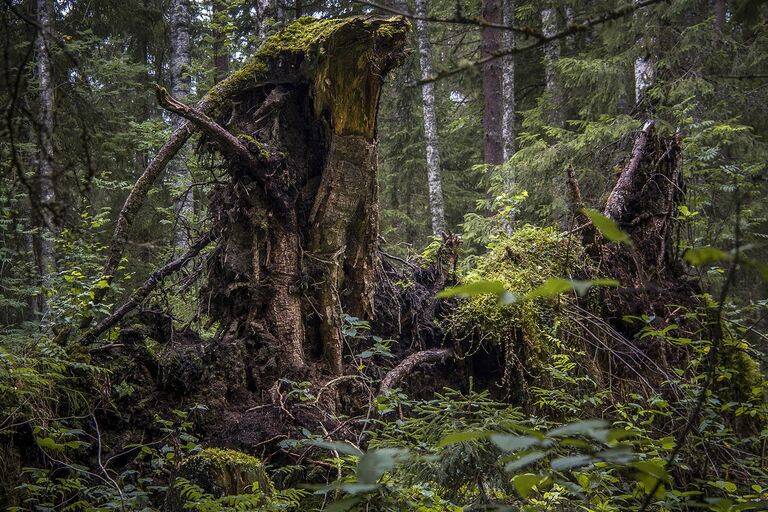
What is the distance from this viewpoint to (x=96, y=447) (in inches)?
144

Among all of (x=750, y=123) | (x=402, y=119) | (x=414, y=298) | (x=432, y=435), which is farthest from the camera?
(x=402, y=119)

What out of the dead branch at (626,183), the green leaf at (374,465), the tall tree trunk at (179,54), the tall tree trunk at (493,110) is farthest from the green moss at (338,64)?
the tall tree trunk at (493,110)

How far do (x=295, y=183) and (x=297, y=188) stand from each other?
58 millimetres

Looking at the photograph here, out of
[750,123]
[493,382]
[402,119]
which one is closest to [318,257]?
[493,382]

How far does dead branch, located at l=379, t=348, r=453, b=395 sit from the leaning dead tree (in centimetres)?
→ 51

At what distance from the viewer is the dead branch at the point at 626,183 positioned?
18.8 feet

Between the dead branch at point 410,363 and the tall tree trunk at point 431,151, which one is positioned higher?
the tall tree trunk at point 431,151

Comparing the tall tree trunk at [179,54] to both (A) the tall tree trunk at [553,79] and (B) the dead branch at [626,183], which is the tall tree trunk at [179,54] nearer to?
(A) the tall tree trunk at [553,79]

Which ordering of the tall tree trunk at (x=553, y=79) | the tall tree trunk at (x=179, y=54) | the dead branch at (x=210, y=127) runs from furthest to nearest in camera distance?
the tall tree trunk at (x=553, y=79)
the tall tree trunk at (x=179, y=54)
the dead branch at (x=210, y=127)

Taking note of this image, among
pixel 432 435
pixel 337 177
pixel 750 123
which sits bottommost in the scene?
pixel 432 435

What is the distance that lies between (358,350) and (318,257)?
Result: 1045 mm

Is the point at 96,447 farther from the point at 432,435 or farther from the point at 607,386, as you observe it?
the point at 607,386

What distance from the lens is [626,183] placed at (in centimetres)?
583

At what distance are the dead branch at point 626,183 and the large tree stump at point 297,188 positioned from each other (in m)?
2.67
